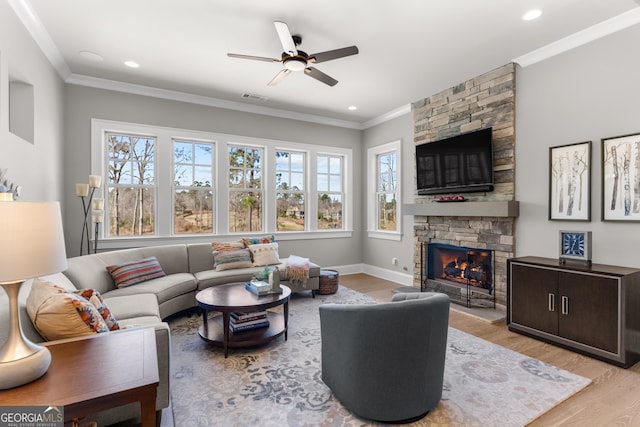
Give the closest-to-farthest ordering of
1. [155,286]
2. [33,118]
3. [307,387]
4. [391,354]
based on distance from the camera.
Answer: [391,354], [307,387], [33,118], [155,286]

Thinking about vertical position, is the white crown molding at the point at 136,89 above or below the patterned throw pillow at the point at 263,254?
above

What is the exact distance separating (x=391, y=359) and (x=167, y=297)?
257cm

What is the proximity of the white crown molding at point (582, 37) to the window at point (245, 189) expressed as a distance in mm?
3957

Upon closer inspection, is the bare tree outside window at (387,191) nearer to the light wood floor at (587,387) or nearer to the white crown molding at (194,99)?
the white crown molding at (194,99)

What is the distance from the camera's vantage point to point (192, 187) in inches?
193

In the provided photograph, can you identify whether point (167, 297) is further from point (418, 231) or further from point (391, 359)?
point (418, 231)

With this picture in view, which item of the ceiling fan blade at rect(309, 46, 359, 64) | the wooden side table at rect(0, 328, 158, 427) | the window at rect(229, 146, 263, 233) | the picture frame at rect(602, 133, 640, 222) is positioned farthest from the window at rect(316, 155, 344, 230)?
the wooden side table at rect(0, 328, 158, 427)

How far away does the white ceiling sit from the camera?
107 inches

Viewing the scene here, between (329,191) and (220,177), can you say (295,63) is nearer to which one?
(220,177)

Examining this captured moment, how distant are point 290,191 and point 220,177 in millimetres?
1277

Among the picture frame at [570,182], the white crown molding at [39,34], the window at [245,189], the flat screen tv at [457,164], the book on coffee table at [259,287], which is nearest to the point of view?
the white crown molding at [39,34]

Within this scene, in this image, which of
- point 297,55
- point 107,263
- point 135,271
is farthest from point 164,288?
point 297,55

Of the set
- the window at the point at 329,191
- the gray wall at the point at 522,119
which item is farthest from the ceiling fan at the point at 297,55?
the window at the point at 329,191

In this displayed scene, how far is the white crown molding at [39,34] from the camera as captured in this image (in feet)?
8.77
